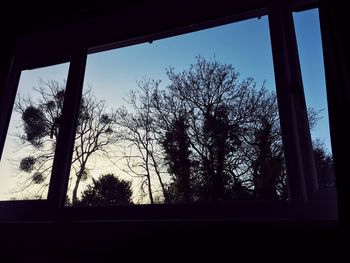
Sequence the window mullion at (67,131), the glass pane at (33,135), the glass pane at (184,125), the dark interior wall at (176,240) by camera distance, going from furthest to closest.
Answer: the glass pane at (33,135) → the window mullion at (67,131) → the glass pane at (184,125) → the dark interior wall at (176,240)

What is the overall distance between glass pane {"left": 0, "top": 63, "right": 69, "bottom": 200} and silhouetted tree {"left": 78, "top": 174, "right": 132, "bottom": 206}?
306mm

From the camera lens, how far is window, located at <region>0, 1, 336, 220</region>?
1.40 meters

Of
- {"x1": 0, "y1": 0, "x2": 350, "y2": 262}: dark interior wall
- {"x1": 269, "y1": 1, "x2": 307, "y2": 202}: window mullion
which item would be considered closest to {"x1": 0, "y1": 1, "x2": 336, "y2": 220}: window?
{"x1": 269, "y1": 1, "x2": 307, "y2": 202}: window mullion

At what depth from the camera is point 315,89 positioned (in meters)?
1.42

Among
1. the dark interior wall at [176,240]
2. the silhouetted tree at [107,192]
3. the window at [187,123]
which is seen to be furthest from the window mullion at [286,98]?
the silhouetted tree at [107,192]

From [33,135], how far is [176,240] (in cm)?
126

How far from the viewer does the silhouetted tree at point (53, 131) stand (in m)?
1.78

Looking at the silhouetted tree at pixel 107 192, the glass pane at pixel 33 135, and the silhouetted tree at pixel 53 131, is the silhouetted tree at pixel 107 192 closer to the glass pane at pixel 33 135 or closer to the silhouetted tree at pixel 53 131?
the silhouetted tree at pixel 53 131

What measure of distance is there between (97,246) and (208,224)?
551 mm

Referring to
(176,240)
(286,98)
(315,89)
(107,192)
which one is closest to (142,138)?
(107,192)

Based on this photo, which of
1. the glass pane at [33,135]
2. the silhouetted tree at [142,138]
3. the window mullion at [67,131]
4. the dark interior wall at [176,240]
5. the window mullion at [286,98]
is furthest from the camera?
the glass pane at [33,135]

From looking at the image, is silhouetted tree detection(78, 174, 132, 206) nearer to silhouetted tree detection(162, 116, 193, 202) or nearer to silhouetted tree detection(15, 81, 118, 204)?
silhouetted tree detection(15, 81, 118, 204)

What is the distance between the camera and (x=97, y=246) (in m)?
1.40

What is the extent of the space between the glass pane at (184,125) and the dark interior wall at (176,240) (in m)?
0.21
